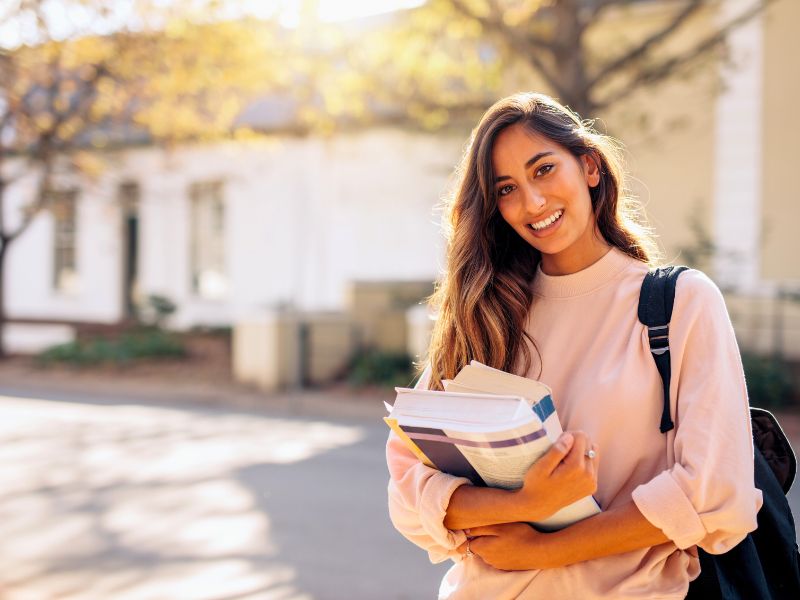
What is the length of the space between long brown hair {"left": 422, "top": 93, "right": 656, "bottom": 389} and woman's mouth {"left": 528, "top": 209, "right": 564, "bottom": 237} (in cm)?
12

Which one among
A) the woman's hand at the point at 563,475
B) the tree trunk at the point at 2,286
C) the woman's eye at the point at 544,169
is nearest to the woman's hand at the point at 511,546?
the woman's hand at the point at 563,475

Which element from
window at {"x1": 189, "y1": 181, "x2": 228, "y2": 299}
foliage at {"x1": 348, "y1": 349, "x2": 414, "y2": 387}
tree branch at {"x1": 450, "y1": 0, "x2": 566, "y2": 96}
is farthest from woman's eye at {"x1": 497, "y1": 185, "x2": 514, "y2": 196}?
window at {"x1": 189, "y1": 181, "x2": 228, "y2": 299}

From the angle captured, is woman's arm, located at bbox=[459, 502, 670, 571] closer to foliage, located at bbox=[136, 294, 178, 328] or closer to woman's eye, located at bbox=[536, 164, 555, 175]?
woman's eye, located at bbox=[536, 164, 555, 175]

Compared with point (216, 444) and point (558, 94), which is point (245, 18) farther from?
point (216, 444)

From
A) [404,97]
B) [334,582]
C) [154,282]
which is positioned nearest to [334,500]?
[334,582]

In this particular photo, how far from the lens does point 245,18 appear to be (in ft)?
43.7

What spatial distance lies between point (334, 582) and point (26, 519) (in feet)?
8.64

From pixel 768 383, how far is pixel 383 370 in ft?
17.3

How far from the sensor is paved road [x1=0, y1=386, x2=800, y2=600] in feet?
17.3

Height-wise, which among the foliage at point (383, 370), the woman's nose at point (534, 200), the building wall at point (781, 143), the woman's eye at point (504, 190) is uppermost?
the building wall at point (781, 143)

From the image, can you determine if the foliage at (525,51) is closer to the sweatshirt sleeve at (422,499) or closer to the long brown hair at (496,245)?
the long brown hair at (496,245)

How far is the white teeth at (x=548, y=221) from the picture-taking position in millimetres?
2051

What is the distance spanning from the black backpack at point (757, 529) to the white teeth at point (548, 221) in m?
0.24

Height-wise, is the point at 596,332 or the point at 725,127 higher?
the point at 725,127
